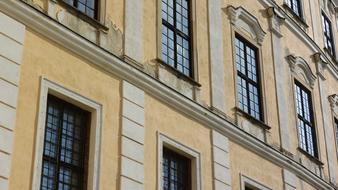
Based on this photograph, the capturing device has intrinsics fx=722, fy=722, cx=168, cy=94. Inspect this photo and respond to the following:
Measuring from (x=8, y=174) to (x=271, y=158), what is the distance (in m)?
9.79

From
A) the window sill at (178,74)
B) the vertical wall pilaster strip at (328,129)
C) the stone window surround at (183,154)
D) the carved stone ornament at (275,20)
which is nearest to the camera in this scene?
the stone window surround at (183,154)

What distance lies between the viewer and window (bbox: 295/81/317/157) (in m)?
23.0

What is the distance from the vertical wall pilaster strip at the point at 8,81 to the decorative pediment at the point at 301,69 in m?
12.0

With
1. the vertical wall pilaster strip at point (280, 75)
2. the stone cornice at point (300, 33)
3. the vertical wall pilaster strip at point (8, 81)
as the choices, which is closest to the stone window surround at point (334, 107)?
the stone cornice at point (300, 33)

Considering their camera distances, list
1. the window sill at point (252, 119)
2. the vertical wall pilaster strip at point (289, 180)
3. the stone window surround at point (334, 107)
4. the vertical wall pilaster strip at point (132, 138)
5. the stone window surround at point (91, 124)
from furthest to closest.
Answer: the stone window surround at point (334, 107) → the vertical wall pilaster strip at point (289, 180) → the window sill at point (252, 119) → the vertical wall pilaster strip at point (132, 138) → the stone window surround at point (91, 124)

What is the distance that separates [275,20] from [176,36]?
6.25m

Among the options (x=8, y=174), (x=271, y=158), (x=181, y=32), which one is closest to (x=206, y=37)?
(x=181, y=32)

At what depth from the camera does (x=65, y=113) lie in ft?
45.0

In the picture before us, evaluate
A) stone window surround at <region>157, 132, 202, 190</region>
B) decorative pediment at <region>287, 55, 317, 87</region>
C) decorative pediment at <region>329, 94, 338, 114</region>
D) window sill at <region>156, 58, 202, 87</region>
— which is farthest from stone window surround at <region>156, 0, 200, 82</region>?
decorative pediment at <region>329, 94, 338, 114</region>

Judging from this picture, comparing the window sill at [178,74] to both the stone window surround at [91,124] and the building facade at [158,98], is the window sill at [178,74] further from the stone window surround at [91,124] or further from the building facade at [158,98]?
the stone window surround at [91,124]

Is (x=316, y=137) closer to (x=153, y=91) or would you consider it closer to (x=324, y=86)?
(x=324, y=86)

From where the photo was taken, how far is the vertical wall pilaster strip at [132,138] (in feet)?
47.3

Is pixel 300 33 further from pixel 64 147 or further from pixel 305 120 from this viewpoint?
pixel 64 147

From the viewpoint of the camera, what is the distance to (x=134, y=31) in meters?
16.0
